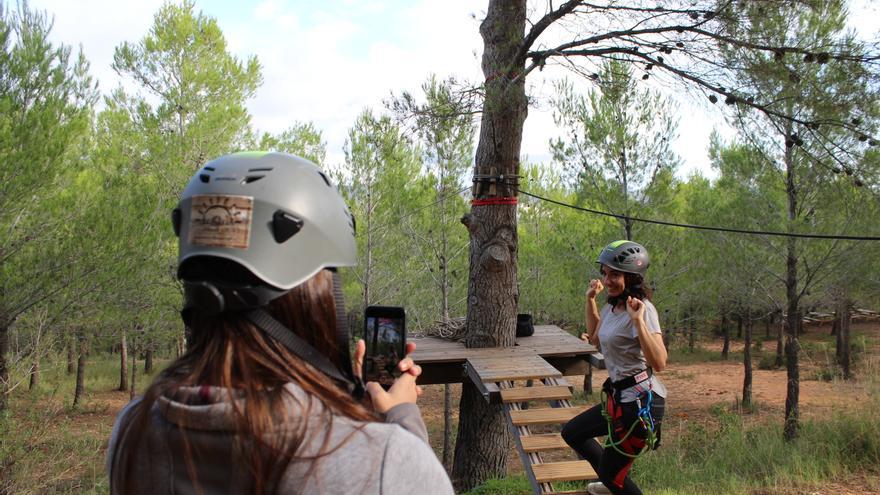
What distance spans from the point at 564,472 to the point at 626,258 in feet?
5.09

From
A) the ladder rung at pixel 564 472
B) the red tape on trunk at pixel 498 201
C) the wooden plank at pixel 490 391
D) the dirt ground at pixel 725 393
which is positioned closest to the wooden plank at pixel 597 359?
the wooden plank at pixel 490 391

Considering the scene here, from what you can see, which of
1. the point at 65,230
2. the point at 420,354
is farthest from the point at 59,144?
the point at 420,354

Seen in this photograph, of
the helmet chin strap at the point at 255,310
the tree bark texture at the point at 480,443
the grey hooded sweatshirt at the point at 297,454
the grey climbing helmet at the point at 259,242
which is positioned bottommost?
the tree bark texture at the point at 480,443

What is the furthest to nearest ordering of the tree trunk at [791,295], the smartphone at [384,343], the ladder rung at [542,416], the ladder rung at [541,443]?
the tree trunk at [791,295]
the ladder rung at [542,416]
the ladder rung at [541,443]
the smartphone at [384,343]

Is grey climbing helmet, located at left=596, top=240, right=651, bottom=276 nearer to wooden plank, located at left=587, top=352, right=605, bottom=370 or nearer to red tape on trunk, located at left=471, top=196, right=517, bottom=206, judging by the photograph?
wooden plank, located at left=587, top=352, right=605, bottom=370

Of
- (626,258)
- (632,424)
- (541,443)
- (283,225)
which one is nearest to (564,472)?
(541,443)

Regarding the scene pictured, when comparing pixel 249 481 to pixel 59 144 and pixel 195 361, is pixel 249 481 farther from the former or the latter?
pixel 59 144

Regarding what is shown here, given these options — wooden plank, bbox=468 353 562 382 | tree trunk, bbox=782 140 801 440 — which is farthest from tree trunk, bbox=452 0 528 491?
tree trunk, bbox=782 140 801 440

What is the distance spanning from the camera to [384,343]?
1502 mm

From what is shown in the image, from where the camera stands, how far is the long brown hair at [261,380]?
0.81 meters

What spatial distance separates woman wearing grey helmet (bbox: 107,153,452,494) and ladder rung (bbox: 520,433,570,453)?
3.59 meters

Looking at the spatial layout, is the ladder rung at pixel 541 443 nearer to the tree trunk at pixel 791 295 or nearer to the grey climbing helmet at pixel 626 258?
the grey climbing helmet at pixel 626 258

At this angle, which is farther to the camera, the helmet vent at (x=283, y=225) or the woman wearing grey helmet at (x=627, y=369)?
the woman wearing grey helmet at (x=627, y=369)

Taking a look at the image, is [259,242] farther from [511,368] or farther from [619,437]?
[511,368]
